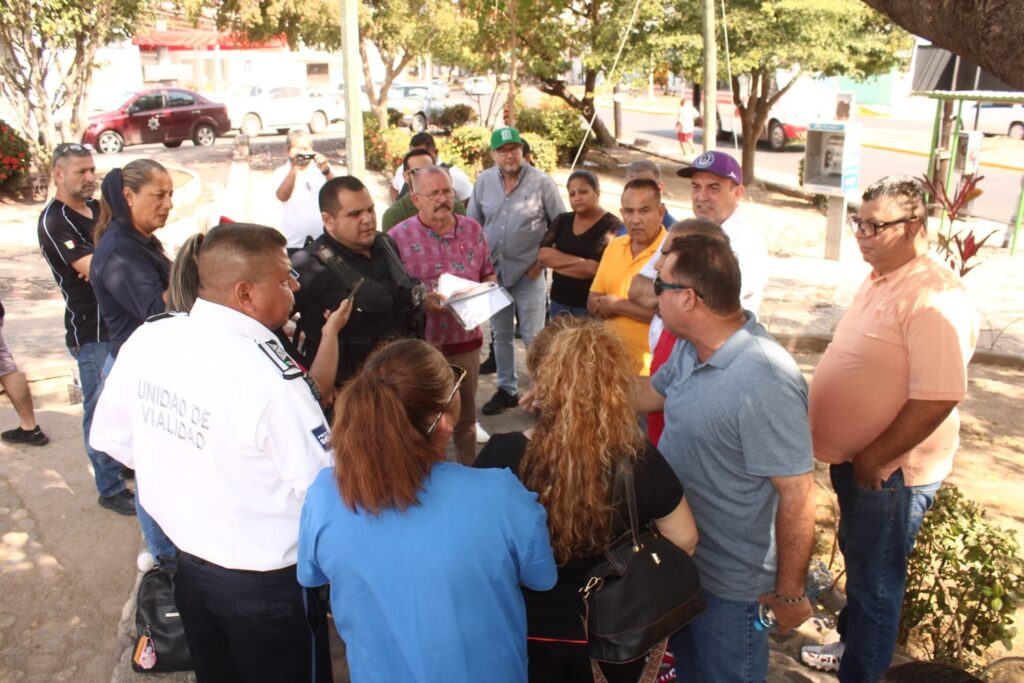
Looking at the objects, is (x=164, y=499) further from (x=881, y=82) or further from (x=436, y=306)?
(x=881, y=82)

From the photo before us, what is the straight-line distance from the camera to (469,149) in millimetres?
16547

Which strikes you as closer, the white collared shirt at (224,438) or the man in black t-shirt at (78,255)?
the white collared shirt at (224,438)

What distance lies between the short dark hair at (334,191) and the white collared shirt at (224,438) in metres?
1.37

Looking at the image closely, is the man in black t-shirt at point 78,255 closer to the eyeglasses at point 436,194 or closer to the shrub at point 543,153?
the eyeglasses at point 436,194

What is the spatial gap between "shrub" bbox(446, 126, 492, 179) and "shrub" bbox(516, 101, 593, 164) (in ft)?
10.4

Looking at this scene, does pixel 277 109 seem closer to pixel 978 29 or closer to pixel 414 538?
pixel 978 29

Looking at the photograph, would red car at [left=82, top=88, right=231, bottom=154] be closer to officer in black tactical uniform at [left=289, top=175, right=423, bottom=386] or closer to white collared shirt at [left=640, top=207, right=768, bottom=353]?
officer in black tactical uniform at [left=289, top=175, right=423, bottom=386]

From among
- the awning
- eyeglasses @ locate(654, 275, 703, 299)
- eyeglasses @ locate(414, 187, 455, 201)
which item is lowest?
eyeglasses @ locate(654, 275, 703, 299)

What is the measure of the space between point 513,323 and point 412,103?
26.0m

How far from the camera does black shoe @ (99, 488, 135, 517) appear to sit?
15.9ft

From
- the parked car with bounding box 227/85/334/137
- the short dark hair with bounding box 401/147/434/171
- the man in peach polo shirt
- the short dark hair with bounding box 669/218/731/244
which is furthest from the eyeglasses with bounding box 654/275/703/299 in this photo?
the parked car with bounding box 227/85/334/137

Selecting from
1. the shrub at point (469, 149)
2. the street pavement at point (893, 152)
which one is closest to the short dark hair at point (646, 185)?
the street pavement at point (893, 152)

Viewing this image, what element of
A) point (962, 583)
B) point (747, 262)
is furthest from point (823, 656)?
point (747, 262)

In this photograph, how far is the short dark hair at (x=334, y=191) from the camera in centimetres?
377
